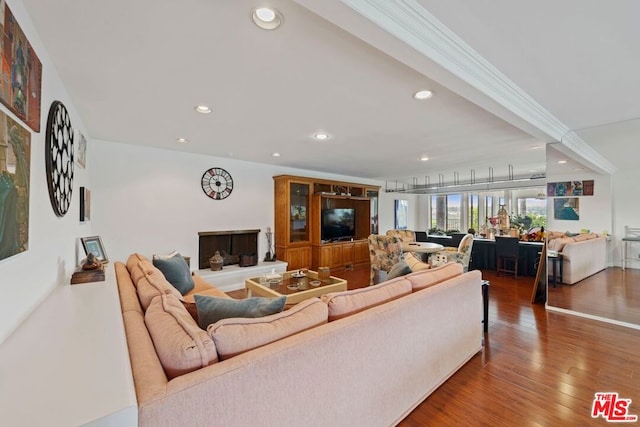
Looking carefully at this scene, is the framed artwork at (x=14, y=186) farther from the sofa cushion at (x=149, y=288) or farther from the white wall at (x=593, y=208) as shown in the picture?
the white wall at (x=593, y=208)

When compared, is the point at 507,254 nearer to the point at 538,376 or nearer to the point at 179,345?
the point at 538,376

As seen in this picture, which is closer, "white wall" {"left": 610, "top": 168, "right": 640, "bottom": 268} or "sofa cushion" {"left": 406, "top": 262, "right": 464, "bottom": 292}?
"sofa cushion" {"left": 406, "top": 262, "right": 464, "bottom": 292}

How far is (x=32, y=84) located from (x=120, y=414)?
1684mm

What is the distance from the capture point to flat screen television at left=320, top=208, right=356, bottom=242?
6211 mm

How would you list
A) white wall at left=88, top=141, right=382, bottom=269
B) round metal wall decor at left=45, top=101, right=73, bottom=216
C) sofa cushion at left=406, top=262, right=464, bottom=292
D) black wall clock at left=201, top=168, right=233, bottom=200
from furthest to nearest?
1. black wall clock at left=201, top=168, right=233, bottom=200
2. white wall at left=88, top=141, right=382, bottom=269
3. sofa cushion at left=406, top=262, right=464, bottom=292
4. round metal wall decor at left=45, top=101, right=73, bottom=216

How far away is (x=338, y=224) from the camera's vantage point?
257 inches

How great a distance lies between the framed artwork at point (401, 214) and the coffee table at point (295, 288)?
5.63 metres

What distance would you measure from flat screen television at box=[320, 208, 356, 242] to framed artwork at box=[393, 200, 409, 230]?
231 cm

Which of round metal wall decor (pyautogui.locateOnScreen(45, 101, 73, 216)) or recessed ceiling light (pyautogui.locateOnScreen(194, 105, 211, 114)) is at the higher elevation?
recessed ceiling light (pyautogui.locateOnScreen(194, 105, 211, 114))

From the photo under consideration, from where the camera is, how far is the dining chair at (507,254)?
5262 mm

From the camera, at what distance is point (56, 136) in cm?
185

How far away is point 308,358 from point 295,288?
2003mm

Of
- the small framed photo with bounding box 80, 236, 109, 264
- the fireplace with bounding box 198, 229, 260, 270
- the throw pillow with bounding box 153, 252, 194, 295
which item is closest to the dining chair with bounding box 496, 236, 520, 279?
the fireplace with bounding box 198, 229, 260, 270

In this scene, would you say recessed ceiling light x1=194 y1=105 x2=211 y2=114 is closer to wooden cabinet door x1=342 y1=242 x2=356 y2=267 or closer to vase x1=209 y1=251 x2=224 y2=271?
vase x1=209 y1=251 x2=224 y2=271
